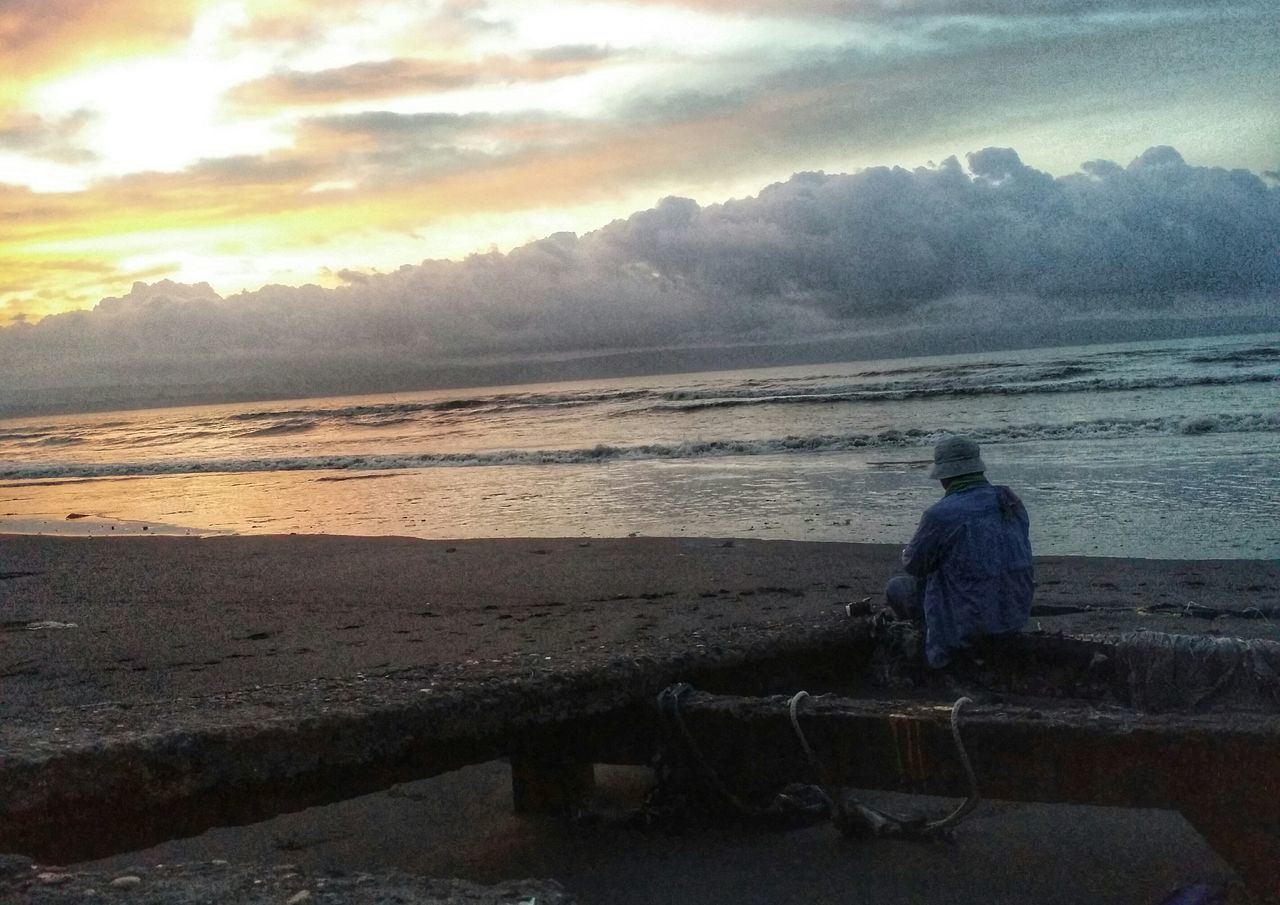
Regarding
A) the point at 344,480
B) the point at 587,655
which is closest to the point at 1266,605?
the point at 587,655

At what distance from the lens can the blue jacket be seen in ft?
15.1

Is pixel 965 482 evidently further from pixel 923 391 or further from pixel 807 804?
pixel 923 391

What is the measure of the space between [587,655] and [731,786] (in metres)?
0.91

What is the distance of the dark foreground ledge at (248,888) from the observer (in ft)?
8.26

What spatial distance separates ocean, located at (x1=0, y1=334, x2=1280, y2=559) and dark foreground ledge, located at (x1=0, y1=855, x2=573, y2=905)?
8.08 m

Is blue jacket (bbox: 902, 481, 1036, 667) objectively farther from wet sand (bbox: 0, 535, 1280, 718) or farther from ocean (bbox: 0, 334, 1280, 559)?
ocean (bbox: 0, 334, 1280, 559)

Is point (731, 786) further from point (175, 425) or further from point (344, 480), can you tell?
point (175, 425)

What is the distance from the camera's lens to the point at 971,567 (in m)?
4.59

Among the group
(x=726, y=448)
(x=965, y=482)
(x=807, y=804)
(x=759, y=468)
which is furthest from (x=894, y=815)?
(x=726, y=448)

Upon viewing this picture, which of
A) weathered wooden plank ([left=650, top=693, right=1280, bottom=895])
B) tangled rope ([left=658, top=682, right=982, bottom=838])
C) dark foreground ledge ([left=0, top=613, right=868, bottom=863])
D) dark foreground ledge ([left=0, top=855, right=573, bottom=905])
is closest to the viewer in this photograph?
dark foreground ledge ([left=0, top=855, right=573, bottom=905])

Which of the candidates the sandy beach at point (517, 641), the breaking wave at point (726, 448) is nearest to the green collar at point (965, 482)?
the sandy beach at point (517, 641)

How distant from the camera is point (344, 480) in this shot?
2139 cm

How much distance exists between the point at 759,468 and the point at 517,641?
12350 millimetres

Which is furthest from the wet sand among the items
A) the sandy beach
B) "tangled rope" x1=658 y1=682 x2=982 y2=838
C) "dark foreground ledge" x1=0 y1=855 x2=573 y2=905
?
"dark foreground ledge" x1=0 y1=855 x2=573 y2=905
